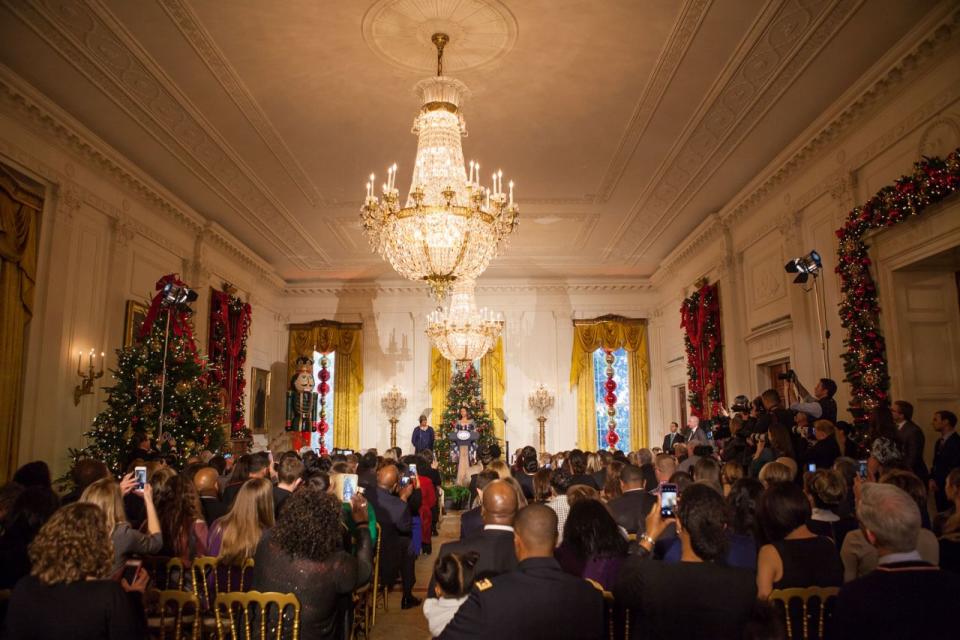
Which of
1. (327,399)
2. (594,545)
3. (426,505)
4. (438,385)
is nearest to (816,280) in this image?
(426,505)

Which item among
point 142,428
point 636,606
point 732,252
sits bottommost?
point 636,606

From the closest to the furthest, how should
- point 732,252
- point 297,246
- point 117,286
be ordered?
point 117,286 < point 732,252 < point 297,246

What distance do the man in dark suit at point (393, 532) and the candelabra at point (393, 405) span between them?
410 inches

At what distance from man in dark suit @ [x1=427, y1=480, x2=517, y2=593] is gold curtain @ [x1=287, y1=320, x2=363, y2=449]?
1383 centimetres

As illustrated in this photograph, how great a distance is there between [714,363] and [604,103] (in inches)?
239

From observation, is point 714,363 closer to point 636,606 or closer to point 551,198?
point 551,198

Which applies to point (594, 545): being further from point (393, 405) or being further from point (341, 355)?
point (341, 355)

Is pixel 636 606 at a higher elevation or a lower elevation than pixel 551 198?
lower

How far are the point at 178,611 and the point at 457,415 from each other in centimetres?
1227

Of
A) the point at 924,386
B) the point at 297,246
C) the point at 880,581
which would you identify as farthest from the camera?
the point at 297,246

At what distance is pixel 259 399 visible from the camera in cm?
1582

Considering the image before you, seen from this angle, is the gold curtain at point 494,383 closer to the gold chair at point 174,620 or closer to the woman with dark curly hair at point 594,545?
the gold chair at point 174,620

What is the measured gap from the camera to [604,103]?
27.6 feet

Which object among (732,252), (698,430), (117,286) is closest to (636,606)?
(698,430)
